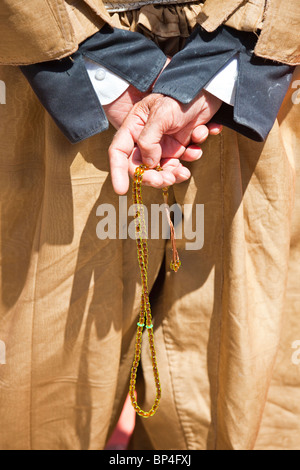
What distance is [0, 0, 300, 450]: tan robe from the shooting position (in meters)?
0.97

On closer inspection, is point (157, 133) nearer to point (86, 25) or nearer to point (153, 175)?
point (153, 175)

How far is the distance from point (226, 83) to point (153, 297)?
497mm

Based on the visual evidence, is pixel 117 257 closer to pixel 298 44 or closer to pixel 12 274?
pixel 12 274

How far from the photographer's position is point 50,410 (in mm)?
1154

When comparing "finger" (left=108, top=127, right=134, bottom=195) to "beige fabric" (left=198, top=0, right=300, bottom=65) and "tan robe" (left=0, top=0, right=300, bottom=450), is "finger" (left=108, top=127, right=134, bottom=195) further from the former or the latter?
"beige fabric" (left=198, top=0, right=300, bottom=65)

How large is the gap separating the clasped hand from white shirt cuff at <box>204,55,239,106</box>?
2 centimetres

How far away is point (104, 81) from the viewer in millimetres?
873

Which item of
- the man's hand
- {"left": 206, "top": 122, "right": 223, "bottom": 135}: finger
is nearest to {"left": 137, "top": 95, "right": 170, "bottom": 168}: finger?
the man's hand

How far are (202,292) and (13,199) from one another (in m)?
0.41

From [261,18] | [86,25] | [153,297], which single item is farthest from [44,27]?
[153,297]

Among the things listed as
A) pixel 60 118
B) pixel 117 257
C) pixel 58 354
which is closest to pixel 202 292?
pixel 117 257

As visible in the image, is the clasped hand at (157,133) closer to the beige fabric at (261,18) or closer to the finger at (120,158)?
the finger at (120,158)

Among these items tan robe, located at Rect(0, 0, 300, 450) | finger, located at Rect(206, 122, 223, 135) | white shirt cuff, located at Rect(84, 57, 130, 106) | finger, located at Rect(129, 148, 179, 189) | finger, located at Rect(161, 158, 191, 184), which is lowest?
tan robe, located at Rect(0, 0, 300, 450)

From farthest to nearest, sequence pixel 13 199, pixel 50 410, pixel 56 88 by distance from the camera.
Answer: pixel 50 410 < pixel 13 199 < pixel 56 88
